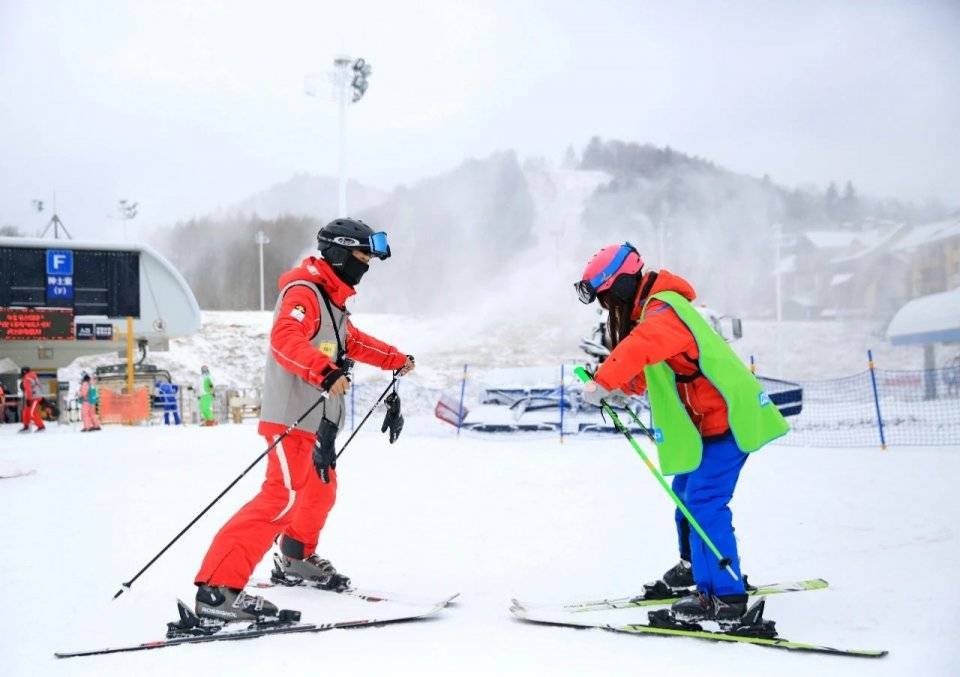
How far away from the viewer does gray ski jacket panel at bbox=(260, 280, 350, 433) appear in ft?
11.4

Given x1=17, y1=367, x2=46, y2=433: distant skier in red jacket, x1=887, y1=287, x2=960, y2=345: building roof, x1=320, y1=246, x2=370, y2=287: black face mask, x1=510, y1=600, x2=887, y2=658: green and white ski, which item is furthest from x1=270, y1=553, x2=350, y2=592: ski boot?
x1=887, y1=287, x2=960, y2=345: building roof

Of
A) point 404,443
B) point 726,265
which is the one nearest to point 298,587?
point 404,443

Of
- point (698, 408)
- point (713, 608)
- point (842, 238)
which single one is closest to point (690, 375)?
point (698, 408)

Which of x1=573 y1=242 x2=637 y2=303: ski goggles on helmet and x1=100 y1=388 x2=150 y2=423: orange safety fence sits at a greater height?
x1=573 y1=242 x2=637 y2=303: ski goggles on helmet

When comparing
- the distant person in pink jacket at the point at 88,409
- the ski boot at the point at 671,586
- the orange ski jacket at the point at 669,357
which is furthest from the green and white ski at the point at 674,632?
the distant person in pink jacket at the point at 88,409

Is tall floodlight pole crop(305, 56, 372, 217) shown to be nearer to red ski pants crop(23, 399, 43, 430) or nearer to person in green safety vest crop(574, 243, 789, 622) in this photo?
red ski pants crop(23, 399, 43, 430)

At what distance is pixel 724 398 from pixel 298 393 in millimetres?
1842

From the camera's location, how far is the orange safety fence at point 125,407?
19.7 meters

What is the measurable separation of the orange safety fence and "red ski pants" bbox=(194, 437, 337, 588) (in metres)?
17.9

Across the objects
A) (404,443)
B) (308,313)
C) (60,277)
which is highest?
(60,277)

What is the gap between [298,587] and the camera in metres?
3.90

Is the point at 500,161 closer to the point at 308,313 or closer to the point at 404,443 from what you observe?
the point at 404,443

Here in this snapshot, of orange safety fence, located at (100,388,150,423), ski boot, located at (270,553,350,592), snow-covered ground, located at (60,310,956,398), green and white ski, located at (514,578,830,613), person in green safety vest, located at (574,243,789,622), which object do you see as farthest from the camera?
snow-covered ground, located at (60,310,956,398)

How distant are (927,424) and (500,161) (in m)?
61.4
